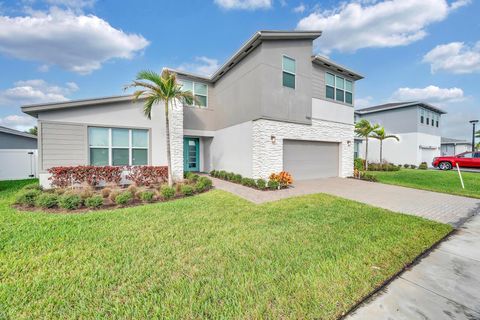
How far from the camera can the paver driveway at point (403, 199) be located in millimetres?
5879

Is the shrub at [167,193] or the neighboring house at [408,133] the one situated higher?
the neighboring house at [408,133]

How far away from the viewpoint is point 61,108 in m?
8.10

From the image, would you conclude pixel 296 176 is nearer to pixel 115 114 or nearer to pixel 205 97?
pixel 205 97

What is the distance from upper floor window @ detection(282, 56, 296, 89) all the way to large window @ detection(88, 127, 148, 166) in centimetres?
766

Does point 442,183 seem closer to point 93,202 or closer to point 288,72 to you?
point 288,72

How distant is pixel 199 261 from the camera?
10.4 feet

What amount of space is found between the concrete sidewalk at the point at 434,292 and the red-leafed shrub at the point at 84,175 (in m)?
9.50

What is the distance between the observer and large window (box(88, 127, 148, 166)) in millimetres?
8852

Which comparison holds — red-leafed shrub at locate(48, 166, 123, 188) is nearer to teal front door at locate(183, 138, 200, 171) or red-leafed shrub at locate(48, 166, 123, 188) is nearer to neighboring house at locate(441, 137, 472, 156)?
teal front door at locate(183, 138, 200, 171)

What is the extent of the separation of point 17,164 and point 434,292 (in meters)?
18.8

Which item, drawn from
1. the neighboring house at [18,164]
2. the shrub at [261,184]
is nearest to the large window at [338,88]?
the shrub at [261,184]

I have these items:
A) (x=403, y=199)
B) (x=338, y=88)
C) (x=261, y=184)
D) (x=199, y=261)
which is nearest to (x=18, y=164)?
(x=261, y=184)

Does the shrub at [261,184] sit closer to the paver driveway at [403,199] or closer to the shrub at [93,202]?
the paver driveway at [403,199]

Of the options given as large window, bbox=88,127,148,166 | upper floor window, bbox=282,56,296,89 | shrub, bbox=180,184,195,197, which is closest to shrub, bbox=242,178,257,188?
shrub, bbox=180,184,195,197
